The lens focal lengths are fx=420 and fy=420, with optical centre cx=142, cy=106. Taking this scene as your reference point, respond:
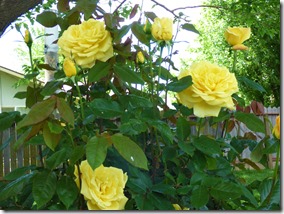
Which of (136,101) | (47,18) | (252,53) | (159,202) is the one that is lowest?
(159,202)

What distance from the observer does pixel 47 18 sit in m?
0.55

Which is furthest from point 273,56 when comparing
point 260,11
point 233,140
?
point 233,140

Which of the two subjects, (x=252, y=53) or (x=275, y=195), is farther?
(x=252, y=53)

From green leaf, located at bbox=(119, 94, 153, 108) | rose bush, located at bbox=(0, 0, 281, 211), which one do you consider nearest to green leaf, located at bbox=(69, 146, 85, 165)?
rose bush, located at bbox=(0, 0, 281, 211)

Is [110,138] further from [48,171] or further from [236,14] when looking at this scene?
[236,14]

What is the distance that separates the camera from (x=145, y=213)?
433 millimetres

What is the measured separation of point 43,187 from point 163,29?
21cm

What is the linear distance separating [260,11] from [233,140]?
5.45 ft

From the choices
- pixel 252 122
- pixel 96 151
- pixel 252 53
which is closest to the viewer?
pixel 96 151

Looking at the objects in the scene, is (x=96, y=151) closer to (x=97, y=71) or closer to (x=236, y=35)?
(x=97, y=71)

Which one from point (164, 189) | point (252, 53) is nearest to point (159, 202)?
point (164, 189)

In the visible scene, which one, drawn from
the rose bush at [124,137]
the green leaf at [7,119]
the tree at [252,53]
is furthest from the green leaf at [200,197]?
the tree at [252,53]

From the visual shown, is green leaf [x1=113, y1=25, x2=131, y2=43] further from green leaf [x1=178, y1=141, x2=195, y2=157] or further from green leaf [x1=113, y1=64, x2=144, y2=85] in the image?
green leaf [x1=178, y1=141, x2=195, y2=157]

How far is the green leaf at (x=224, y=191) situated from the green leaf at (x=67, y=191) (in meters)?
0.14
